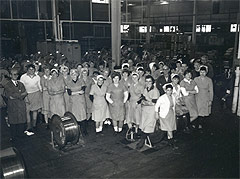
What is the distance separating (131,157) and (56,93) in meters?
2.80

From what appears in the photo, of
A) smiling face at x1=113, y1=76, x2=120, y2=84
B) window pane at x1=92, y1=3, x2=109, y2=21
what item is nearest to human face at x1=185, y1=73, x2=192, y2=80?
smiling face at x1=113, y1=76, x2=120, y2=84

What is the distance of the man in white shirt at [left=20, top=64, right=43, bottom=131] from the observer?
7.98m

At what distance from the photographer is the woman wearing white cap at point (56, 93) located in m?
7.61

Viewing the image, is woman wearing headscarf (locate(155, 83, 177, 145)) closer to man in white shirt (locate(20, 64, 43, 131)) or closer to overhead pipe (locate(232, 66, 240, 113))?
man in white shirt (locate(20, 64, 43, 131))

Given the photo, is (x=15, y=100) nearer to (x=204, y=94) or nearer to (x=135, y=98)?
(x=135, y=98)

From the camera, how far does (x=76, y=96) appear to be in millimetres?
7637

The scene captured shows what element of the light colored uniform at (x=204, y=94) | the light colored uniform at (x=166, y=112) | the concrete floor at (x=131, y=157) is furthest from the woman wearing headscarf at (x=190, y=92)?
the light colored uniform at (x=166, y=112)

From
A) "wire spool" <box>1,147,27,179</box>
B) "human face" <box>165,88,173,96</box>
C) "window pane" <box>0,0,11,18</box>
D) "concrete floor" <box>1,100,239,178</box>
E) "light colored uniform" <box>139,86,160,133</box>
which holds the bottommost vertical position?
→ "concrete floor" <box>1,100,239,178</box>

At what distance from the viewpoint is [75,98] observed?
7.64 m

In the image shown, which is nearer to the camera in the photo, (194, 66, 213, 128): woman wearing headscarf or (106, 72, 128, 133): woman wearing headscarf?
(106, 72, 128, 133): woman wearing headscarf

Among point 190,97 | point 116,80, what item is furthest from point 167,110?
point 116,80

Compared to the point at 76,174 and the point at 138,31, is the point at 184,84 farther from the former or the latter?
the point at 138,31

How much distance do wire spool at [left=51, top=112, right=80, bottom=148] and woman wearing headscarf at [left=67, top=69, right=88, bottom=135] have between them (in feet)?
1.90

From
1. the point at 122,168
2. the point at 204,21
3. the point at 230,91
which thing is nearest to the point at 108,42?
the point at 204,21
